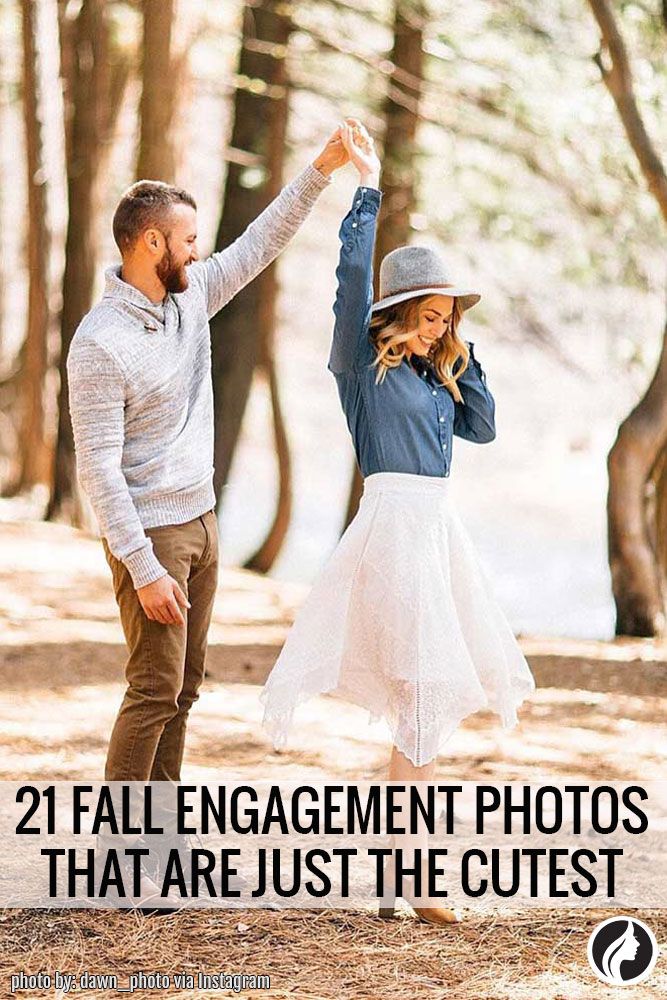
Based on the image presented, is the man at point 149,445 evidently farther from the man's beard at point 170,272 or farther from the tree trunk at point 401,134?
the tree trunk at point 401,134

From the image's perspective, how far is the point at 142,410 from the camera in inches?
161

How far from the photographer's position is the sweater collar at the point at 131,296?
4102 mm

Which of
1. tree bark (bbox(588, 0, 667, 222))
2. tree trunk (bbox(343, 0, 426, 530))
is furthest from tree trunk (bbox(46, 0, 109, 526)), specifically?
tree bark (bbox(588, 0, 667, 222))

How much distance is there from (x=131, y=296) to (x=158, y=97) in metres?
5.52

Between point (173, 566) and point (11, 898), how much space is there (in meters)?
1.19

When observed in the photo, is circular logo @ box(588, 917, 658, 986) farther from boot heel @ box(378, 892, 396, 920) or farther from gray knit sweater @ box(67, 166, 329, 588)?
gray knit sweater @ box(67, 166, 329, 588)

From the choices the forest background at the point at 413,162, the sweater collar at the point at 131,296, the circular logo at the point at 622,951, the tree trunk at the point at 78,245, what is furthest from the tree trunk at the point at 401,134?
the circular logo at the point at 622,951

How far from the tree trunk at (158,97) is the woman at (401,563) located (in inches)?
202

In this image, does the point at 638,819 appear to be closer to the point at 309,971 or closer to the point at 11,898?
the point at 309,971

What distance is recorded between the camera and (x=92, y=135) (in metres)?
12.7

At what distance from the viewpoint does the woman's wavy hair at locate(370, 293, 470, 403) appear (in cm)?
418

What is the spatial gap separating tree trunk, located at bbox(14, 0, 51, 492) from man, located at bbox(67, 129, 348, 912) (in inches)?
406

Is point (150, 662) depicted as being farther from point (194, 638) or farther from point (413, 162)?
point (413, 162)

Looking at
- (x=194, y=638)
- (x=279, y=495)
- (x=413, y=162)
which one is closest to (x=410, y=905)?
(x=194, y=638)
